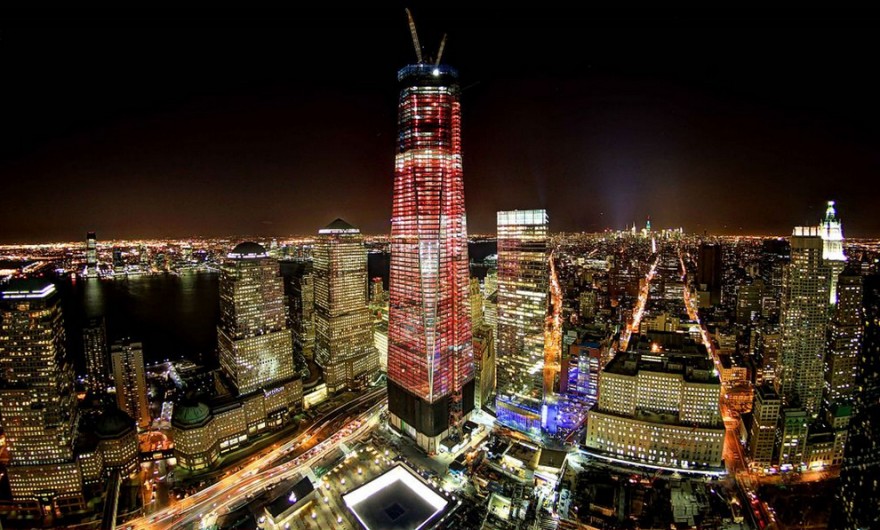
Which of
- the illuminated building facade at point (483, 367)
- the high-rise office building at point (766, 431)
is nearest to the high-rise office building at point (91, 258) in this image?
the illuminated building facade at point (483, 367)

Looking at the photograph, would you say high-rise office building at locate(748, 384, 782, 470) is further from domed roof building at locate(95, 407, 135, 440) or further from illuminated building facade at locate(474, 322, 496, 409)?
domed roof building at locate(95, 407, 135, 440)

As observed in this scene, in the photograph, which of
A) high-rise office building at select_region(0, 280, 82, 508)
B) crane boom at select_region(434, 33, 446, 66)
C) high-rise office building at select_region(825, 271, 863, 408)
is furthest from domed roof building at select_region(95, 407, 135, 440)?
high-rise office building at select_region(825, 271, 863, 408)

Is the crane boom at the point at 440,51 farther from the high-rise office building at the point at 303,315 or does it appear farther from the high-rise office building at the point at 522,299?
the high-rise office building at the point at 303,315

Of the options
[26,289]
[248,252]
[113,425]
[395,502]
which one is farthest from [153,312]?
[395,502]

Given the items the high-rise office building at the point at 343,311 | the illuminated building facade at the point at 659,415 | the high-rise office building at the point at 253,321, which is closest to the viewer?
the illuminated building facade at the point at 659,415

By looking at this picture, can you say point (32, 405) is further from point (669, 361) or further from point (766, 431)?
point (766, 431)

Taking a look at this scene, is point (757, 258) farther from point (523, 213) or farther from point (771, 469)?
point (523, 213)
